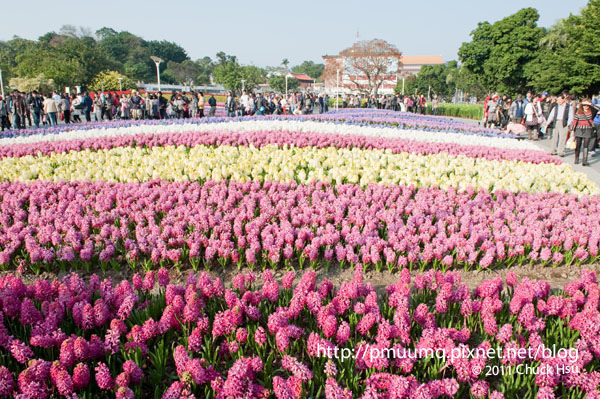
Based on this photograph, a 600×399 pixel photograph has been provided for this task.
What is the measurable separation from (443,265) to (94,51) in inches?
3033

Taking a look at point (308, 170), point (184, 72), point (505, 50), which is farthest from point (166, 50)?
point (308, 170)

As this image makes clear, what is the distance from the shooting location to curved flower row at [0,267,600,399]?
2309 millimetres

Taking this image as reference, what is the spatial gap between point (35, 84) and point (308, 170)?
48.5 meters

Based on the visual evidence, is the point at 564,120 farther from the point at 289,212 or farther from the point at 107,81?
the point at 107,81

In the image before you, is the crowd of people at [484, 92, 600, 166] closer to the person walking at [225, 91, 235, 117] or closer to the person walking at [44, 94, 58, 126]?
the person walking at [225, 91, 235, 117]

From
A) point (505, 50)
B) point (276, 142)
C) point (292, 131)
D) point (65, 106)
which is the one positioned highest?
point (505, 50)

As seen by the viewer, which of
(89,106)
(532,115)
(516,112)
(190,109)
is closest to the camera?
(532,115)

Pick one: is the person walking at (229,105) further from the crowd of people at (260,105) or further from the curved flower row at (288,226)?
the curved flower row at (288,226)

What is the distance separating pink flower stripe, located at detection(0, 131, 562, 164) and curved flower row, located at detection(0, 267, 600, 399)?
6.51m

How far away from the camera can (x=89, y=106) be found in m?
18.4

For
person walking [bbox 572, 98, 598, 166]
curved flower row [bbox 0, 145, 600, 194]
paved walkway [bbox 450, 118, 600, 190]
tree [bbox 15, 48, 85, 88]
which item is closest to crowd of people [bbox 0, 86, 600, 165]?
paved walkway [bbox 450, 118, 600, 190]

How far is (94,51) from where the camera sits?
226ft

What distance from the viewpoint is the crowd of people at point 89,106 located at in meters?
17.5

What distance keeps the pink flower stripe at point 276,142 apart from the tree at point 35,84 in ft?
137
